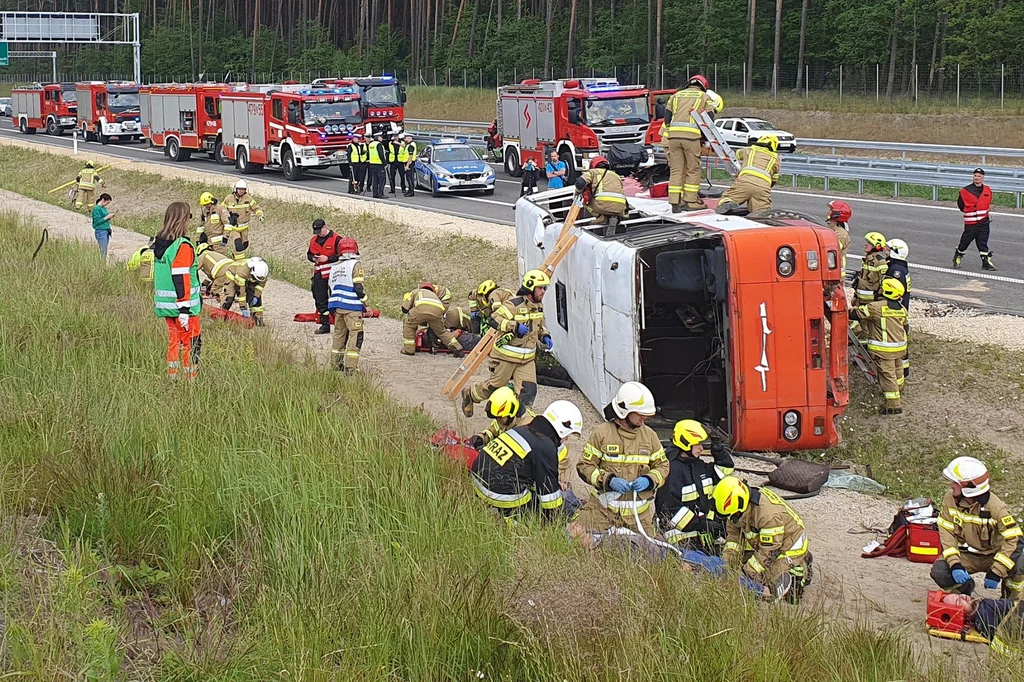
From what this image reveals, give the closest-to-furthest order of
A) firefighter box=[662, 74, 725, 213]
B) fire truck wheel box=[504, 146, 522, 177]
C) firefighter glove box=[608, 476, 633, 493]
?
1. firefighter glove box=[608, 476, 633, 493]
2. firefighter box=[662, 74, 725, 213]
3. fire truck wheel box=[504, 146, 522, 177]

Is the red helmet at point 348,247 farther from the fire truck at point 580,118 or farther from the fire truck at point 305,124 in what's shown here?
the fire truck at point 305,124

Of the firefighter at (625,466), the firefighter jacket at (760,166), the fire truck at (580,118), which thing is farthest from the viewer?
the fire truck at (580,118)

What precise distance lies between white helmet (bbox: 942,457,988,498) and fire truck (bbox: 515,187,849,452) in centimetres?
341

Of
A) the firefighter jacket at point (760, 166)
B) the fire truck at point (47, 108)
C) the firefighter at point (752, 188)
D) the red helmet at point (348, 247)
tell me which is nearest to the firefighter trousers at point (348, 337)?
the red helmet at point (348, 247)

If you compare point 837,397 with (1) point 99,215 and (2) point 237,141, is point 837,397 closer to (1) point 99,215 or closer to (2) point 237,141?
(1) point 99,215

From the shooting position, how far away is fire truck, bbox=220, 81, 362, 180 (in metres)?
34.2

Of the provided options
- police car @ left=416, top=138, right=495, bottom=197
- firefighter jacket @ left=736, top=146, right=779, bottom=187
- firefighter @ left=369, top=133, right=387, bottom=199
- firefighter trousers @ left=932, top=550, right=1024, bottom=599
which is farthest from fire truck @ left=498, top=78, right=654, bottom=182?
firefighter trousers @ left=932, top=550, right=1024, bottom=599

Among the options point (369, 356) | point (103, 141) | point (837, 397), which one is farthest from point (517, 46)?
point (837, 397)

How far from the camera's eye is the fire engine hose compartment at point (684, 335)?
11555mm

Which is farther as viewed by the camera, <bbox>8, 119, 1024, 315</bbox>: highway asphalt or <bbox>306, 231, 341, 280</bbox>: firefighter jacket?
<bbox>8, 119, 1024, 315</bbox>: highway asphalt

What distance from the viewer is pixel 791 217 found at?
463 inches

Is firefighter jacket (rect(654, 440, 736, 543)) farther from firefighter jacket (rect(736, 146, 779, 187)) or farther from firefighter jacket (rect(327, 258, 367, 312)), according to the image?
firefighter jacket (rect(327, 258, 367, 312))

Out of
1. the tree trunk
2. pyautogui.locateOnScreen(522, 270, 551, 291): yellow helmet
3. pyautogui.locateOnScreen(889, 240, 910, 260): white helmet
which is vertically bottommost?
pyautogui.locateOnScreen(522, 270, 551, 291): yellow helmet

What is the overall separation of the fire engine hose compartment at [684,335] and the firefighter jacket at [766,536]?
3.74 m
